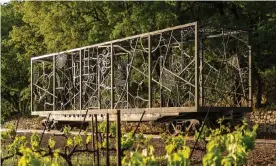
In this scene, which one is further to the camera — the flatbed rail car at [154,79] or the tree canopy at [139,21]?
the tree canopy at [139,21]

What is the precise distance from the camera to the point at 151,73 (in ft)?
47.8

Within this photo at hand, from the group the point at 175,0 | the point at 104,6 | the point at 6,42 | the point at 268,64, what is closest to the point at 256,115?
the point at 268,64

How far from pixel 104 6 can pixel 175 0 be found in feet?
12.9

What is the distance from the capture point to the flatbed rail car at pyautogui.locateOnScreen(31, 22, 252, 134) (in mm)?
14359

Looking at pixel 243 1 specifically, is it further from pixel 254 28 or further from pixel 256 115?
pixel 256 115

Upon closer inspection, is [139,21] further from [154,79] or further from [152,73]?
[154,79]

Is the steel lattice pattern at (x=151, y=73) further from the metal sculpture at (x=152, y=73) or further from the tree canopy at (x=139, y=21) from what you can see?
the tree canopy at (x=139, y=21)

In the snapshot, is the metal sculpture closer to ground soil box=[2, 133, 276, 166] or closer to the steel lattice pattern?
the steel lattice pattern

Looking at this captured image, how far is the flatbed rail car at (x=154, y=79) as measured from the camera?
14.4 m

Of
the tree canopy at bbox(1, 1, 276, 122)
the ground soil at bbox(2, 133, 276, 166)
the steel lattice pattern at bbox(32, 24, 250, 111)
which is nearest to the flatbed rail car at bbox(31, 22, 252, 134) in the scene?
the steel lattice pattern at bbox(32, 24, 250, 111)

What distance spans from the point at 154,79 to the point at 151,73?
975 millimetres

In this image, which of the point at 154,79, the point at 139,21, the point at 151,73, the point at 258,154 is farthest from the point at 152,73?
the point at 258,154

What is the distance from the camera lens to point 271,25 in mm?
18578

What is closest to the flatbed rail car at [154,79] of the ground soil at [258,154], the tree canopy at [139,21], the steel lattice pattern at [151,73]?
the steel lattice pattern at [151,73]
